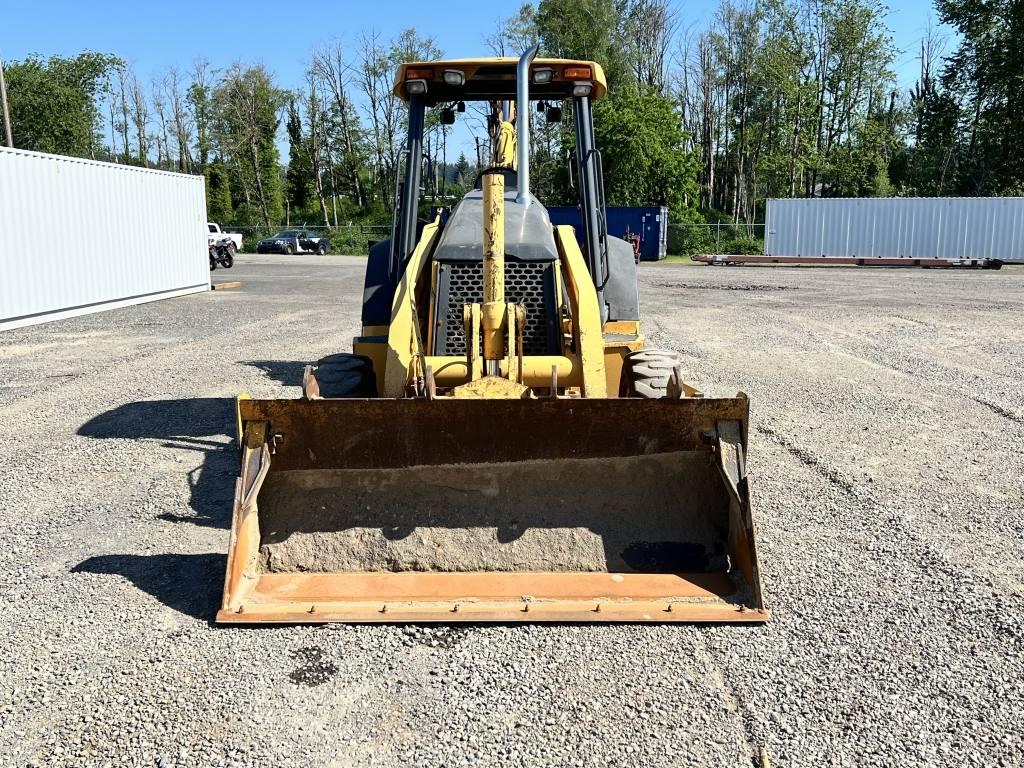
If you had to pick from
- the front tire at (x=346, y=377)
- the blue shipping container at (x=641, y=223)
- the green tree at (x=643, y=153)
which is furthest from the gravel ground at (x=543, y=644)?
the green tree at (x=643, y=153)

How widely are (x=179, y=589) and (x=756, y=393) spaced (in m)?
6.46

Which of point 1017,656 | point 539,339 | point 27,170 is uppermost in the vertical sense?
point 27,170

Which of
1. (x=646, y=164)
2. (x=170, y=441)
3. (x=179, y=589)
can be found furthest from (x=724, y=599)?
(x=646, y=164)

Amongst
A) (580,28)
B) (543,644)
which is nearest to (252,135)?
(580,28)

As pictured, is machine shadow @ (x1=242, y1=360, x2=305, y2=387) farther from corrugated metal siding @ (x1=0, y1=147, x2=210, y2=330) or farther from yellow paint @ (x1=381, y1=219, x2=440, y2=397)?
corrugated metal siding @ (x1=0, y1=147, x2=210, y2=330)

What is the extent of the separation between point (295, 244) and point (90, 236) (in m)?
30.2

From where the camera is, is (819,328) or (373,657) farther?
(819,328)

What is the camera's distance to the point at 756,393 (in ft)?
30.5

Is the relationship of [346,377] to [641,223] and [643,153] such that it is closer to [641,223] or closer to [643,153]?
[641,223]

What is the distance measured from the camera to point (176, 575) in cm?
443

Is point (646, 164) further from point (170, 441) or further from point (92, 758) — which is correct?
point (92, 758)

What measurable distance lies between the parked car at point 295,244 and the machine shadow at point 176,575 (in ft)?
147

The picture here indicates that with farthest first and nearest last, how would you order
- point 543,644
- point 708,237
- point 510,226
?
point 708,237 < point 510,226 < point 543,644

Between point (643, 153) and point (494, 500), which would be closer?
point (494, 500)
